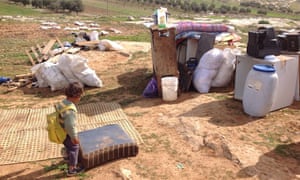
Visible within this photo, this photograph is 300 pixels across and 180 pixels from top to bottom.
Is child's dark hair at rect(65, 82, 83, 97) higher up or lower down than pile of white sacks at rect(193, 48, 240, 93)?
higher up

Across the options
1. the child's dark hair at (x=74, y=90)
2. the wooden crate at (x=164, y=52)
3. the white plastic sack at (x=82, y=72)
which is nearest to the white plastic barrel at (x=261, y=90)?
the wooden crate at (x=164, y=52)

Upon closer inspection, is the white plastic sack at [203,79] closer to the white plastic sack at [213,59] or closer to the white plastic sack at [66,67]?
the white plastic sack at [213,59]

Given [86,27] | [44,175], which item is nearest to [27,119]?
[44,175]

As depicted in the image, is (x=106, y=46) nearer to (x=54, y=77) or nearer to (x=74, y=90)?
(x=54, y=77)

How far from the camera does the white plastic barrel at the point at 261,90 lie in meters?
4.63

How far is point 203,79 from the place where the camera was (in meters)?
6.16

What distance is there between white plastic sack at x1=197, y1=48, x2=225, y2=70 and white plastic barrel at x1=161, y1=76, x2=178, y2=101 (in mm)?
816

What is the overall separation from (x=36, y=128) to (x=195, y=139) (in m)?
2.31

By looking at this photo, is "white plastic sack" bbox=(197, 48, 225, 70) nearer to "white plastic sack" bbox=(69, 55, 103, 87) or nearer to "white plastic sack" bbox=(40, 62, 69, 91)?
"white plastic sack" bbox=(69, 55, 103, 87)

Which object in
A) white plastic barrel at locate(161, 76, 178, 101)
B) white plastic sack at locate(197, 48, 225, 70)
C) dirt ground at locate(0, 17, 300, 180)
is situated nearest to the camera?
dirt ground at locate(0, 17, 300, 180)

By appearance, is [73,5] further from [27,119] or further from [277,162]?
[277,162]

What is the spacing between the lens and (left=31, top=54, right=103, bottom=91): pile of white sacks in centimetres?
679

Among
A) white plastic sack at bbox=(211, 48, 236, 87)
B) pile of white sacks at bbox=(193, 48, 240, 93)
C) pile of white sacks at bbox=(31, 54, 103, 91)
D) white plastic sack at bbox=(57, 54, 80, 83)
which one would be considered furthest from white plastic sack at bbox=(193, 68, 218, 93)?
white plastic sack at bbox=(57, 54, 80, 83)

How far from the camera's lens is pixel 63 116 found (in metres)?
3.26
